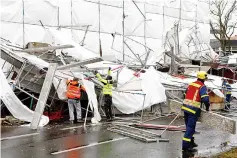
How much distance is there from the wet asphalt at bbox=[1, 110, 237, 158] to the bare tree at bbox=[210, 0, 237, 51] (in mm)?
29948

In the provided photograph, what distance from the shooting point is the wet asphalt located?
8719mm

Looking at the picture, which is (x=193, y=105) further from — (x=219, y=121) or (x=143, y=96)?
(x=143, y=96)

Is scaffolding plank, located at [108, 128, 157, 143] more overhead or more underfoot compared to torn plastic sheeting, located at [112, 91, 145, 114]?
more underfoot

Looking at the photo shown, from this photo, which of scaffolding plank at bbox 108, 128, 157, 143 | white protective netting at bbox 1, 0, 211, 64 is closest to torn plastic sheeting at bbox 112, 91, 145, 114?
scaffolding plank at bbox 108, 128, 157, 143

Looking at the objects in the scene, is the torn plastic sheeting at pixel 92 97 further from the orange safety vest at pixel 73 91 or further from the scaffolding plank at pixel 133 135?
the scaffolding plank at pixel 133 135

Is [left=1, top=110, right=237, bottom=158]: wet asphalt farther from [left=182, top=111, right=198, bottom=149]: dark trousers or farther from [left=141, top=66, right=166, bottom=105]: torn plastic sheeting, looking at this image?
[left=141, top=66, right=166, bottom=105]: torn plastic sheeting

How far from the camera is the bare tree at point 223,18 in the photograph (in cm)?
4050

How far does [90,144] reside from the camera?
32.2 ft

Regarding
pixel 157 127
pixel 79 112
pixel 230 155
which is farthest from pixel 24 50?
pixel 230 155

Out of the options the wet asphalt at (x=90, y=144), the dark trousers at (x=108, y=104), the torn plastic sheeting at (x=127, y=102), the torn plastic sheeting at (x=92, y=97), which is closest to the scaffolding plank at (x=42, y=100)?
the wet asphalt at (x=90, y=144)

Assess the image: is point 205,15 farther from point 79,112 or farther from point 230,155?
point 230,155

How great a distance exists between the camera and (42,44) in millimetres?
15898

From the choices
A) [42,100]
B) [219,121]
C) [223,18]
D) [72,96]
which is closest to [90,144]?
[42,100]

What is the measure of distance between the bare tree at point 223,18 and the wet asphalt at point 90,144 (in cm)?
2995
